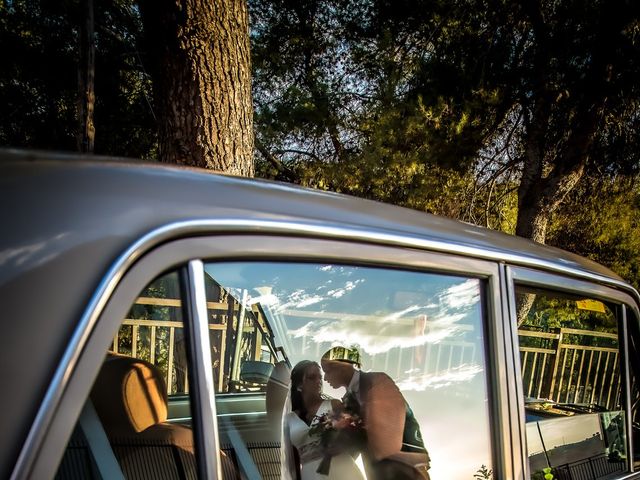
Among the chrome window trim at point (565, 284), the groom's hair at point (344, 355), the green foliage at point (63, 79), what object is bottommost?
the groom's hair at point (344, 355)

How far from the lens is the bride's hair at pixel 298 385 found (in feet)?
5.42

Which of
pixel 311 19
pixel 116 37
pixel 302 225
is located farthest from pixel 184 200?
pixel 311 19

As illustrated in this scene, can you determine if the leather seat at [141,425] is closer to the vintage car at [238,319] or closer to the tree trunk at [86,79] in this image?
the vintage car at [238,319]

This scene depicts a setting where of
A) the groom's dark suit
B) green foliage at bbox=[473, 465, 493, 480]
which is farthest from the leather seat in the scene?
green foliage at bbox=[473, 465, 493, 480]

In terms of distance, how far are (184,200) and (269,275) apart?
0.30 metres

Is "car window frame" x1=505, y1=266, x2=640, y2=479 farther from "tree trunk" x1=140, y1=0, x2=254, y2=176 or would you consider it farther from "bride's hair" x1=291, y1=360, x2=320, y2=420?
"tree trunk" x1=140, y1=0, x2=254, y2=176

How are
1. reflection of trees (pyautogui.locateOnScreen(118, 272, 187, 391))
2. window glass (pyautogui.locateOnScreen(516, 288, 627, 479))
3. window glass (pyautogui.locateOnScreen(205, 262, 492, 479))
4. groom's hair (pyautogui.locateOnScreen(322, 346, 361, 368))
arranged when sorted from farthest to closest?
window glass (pyautogui.locateOnScreen(516, 288, 627, 479))
groom's hair (pyautogui.locateOnScreen(322, 346, 361, 368))
window glass (pyautogui.locateOnScreen(205, 262, 492, 479))
reflection of trees (pyautogui.locateOnScreen(118, 272, 187, 391))

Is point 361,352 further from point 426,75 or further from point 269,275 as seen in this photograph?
point 426,75

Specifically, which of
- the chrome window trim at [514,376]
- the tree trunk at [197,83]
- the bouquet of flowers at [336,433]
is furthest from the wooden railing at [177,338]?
the tree trunk at [197,83]

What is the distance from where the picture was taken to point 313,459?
1544mm

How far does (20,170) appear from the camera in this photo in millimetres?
940

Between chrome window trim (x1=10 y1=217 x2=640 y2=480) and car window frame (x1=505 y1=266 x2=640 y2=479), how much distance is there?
387mm

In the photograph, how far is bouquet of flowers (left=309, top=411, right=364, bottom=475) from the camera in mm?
1546

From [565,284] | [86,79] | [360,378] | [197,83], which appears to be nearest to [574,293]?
[565,284]
